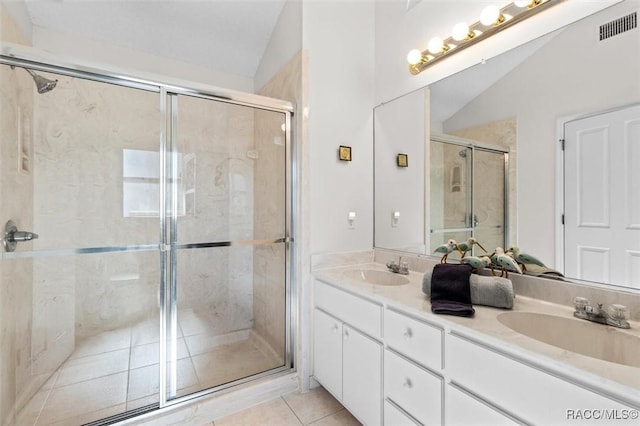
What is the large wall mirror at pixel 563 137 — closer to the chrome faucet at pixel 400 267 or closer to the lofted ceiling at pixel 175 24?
the chrome faucet at pixel 400 267

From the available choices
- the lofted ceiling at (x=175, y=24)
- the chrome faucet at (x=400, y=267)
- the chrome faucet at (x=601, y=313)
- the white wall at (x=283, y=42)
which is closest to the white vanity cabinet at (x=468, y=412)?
the chrome faucet at (x=601, y=313)

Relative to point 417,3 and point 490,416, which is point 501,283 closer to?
point 490,416

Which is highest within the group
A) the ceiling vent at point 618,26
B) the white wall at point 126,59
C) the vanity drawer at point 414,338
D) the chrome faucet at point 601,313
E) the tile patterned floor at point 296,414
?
the white wall at point 126,59

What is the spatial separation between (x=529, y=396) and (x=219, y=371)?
1.84 metres

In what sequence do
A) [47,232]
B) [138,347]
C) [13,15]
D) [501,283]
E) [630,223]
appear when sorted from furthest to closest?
[138,347], [47,232], [13,15], [501,283], [630,223]

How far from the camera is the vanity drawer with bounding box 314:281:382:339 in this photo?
1454 millimetres

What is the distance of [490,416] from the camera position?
3.16 feet

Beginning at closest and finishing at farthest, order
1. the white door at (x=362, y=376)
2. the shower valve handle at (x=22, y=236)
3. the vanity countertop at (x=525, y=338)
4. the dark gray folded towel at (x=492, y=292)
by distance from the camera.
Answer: the vanity countertop at (x=525, y=338) < the dark gray folded towel at (x=492, y=292) < the white door at (x=362, y=376) < the shower valve handle at (x=22, y=236)

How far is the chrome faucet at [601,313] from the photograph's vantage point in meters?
1.01

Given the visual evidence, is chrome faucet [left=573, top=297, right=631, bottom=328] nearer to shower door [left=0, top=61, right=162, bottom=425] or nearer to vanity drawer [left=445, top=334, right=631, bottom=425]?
vanity drawer [left=445, top=334, right=631, bottom=425]

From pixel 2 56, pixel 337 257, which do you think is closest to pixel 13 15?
pixel 2 56

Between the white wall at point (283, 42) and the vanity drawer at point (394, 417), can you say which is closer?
the vanity drawer at point (394, 417)

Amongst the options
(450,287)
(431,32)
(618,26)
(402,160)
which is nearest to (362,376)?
(450,287)

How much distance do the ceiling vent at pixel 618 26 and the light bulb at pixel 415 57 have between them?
0.89 m
